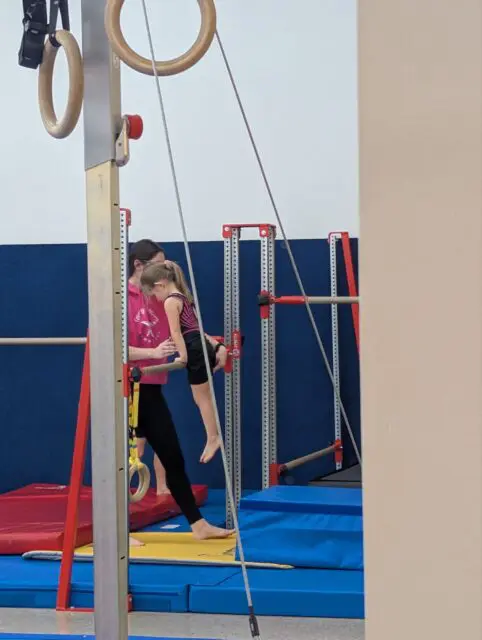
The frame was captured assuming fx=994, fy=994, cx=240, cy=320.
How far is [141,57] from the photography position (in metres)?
2.40

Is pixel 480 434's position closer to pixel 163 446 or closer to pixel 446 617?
pixel 446 617

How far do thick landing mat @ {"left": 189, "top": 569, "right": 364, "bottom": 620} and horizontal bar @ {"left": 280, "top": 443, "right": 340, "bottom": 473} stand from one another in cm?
151

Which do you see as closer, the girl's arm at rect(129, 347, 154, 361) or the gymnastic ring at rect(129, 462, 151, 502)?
the gymnastic ring at rect(129, 462, 151, 502)

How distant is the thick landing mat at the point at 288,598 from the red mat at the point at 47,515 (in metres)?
1.03

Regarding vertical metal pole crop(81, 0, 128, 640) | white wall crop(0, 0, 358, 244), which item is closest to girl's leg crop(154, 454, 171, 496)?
white wall crop(0, 0, 358, 244)

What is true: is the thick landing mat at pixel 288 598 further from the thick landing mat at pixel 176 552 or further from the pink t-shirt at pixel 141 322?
the pink t-shirt at pixel 141 322

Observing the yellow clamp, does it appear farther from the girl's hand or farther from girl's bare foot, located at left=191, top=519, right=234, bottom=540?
girl's bare foot, located at left=191, top=519, right=234, bottom=540

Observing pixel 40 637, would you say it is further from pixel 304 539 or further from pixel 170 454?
pixel 170 454

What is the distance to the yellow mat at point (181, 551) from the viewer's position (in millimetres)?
4141

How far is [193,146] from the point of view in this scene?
251 inches

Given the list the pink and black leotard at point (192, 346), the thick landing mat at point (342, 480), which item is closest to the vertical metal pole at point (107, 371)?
the pink and black leotard at point (192, 346)

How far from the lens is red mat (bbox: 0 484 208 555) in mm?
4562

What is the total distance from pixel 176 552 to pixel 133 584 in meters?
0.52

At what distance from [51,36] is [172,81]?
3659 millimetres
